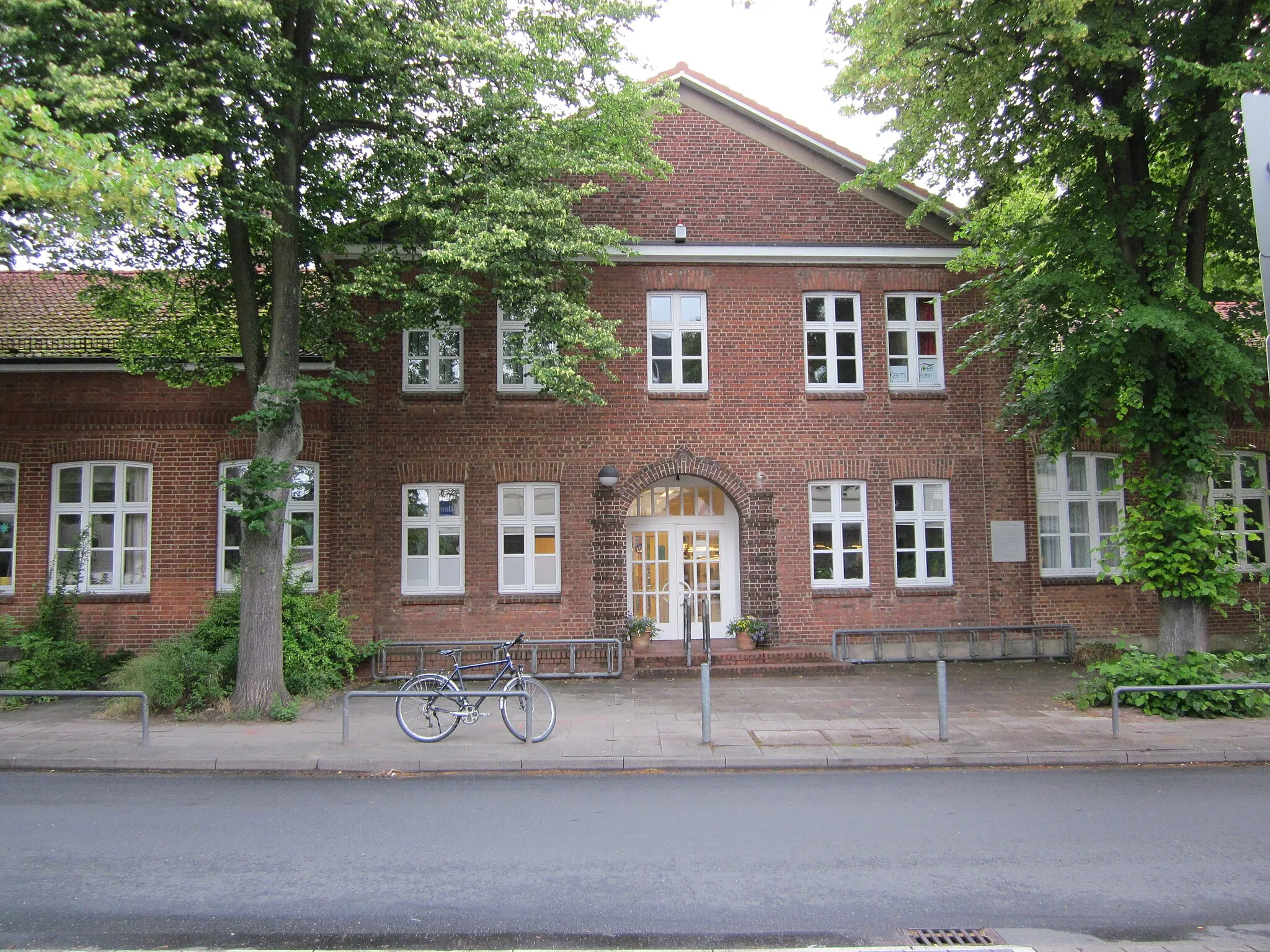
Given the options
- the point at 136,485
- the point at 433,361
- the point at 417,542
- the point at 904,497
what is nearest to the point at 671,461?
the point at 904,497

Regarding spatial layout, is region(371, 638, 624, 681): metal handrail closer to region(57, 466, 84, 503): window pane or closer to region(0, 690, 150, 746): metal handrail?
region(0, 690, 150, 746): metal handrail

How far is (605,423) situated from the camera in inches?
601

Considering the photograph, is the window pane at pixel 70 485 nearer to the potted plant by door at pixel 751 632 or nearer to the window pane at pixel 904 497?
the potted plant by door at pixel 751 632

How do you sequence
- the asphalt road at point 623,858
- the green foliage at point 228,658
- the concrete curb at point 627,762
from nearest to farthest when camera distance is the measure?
1. the asphalt road at point 623,858
2. the concrete curb at point 627,762
3. the green foliage at point 228,658

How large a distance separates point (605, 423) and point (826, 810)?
8.99m

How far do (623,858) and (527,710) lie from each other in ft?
12.3

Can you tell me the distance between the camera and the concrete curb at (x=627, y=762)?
9.03 meters

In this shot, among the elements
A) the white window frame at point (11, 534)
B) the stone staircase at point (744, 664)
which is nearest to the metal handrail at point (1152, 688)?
the stone staircase at point (744, 664)

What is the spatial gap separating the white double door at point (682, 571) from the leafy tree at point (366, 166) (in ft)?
15.4

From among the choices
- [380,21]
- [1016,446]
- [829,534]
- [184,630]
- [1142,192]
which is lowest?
[184,630]

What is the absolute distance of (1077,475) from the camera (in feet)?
53.6

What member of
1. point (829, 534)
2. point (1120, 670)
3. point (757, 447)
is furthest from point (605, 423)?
point (1120, 670)

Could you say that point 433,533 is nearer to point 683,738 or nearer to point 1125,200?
point 683,738

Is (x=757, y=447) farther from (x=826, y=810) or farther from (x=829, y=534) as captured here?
(x=826, y=810)
